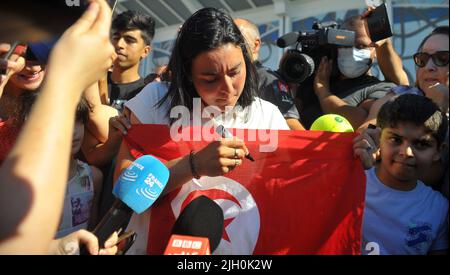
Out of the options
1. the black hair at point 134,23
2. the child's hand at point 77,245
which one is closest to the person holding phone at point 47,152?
the child's hand at point 77,245

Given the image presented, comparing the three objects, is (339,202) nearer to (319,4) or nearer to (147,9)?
(319,4)

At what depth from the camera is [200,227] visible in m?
1.25

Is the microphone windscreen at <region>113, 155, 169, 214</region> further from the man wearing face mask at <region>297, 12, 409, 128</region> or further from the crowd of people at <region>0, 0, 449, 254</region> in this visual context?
the man wearing face mask at <region>297, 12, 409, 128</region>

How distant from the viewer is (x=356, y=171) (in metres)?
1.47

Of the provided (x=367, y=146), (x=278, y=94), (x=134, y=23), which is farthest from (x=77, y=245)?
(x=134, y=23)

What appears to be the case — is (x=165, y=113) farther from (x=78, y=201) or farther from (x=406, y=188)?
(x=406, y=188)

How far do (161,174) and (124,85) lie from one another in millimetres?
1568

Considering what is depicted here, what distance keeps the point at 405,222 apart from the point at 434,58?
65 centimetres

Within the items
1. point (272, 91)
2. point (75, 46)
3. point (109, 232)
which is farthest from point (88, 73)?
point (272, 91)

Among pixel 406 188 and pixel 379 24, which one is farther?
pixel 379 24

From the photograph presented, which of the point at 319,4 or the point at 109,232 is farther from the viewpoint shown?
the point at 319,4

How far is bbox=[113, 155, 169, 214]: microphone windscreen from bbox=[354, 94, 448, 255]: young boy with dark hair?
2.26 feet

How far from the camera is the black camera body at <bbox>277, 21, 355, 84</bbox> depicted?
2283 millimetres

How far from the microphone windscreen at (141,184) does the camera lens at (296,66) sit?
1315mm
